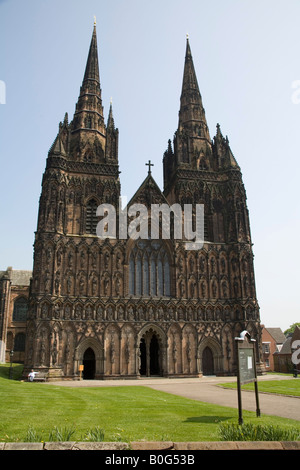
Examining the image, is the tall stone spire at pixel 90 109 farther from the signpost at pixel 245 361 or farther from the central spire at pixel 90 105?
the signpost at pixel 245 361

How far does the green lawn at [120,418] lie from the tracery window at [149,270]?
23.0m

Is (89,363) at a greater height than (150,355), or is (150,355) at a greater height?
(150,355)

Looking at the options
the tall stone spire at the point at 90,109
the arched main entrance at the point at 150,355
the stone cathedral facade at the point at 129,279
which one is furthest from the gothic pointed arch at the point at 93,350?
the tall stone spire at the point at 90,109

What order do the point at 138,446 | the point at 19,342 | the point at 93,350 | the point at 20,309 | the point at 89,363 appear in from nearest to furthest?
the point at 138,446 → the point at 93,350 → the point at 89,363 → the point at 19,342 → the point at 20,309

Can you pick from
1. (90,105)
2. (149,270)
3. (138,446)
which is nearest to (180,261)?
(149,270)

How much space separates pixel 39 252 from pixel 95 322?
8.52m

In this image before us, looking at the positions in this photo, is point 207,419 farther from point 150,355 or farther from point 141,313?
point 150,355

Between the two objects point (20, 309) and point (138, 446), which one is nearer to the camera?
point (138, 446)

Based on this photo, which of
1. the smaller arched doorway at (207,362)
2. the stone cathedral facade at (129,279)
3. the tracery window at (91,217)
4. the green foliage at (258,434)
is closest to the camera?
the green foliage at (258,434)

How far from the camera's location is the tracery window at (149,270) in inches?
1569

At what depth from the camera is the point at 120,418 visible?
39.0ft

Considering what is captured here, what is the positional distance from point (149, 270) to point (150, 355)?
8.89m

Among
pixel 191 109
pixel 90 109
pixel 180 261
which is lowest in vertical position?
pixel 180 261
